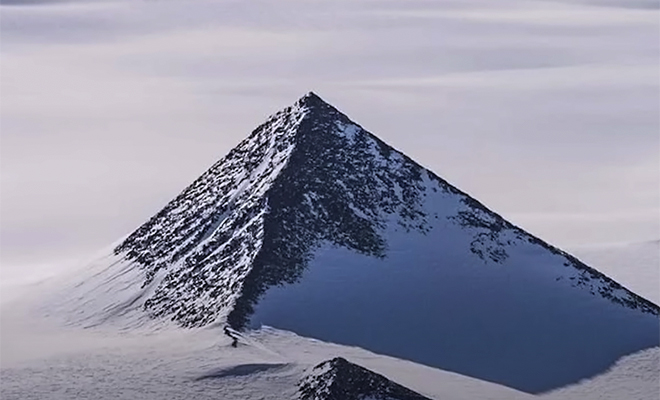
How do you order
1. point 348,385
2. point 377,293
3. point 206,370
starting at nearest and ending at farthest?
point 348,385, point 206,370, point 377,293

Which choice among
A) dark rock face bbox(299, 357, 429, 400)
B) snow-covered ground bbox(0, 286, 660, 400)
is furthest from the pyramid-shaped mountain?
dark rock face bbox(299, 357, 429, 400)

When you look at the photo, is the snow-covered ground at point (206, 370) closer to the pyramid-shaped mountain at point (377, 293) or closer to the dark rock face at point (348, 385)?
the dark rock face at point (348, 385)

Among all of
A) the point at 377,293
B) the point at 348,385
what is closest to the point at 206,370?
the point at 348,385

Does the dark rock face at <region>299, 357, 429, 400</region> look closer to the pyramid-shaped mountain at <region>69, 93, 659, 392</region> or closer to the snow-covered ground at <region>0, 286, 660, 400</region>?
the snow-covered ground at <region>0, 286, 660, 400</region>

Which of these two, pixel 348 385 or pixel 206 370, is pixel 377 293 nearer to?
pixel 206 370

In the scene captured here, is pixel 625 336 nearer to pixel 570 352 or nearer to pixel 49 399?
pixel 570 352

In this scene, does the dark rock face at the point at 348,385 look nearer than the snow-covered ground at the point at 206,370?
Yes

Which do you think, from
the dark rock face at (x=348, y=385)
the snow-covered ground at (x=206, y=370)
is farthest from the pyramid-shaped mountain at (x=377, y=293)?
the dark rock face at (x=348, y=385)

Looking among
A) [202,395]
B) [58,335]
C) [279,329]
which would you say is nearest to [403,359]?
[279,329]
